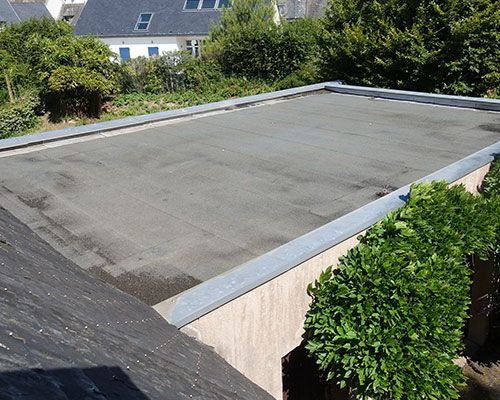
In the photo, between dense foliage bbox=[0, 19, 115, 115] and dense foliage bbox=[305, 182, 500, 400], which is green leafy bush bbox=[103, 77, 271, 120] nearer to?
dense foliage bbox=[0, 19, 115, 115]

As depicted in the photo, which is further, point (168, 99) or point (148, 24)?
point (148, 24)

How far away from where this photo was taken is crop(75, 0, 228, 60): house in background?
116 ft

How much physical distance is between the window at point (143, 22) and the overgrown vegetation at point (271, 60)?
47.3ft

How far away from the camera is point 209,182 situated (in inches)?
242

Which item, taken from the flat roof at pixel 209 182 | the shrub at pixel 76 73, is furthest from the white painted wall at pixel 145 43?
the flat roof at pixel 209 182

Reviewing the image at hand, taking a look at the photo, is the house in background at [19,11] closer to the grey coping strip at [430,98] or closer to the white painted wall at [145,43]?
the white painted wall at [145,43]

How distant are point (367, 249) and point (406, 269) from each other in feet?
1.30

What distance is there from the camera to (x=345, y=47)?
→ 1537 cm

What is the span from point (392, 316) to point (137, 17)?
38.6 meters

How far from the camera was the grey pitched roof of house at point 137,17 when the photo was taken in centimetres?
3541

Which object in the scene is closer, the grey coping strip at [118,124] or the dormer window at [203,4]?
the grey coping strip at [118,124]

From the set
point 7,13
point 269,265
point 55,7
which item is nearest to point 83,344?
point 269,265

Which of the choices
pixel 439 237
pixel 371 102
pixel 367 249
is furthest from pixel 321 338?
pixel 371 102

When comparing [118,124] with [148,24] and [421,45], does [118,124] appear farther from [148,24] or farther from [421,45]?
[148,24]
